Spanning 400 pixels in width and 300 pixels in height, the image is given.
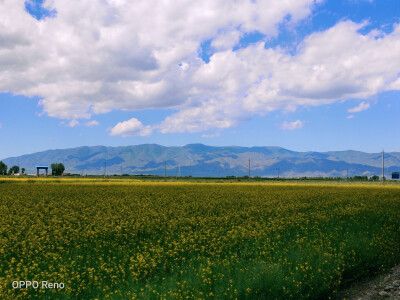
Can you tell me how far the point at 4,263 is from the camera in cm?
1297

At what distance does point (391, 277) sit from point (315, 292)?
4071 millimetres

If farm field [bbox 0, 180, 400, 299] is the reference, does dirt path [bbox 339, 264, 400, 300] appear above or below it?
below

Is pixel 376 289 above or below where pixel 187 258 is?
below

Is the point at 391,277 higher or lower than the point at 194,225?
lower

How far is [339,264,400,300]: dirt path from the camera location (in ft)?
39.2

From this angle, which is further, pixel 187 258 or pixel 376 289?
pixel 187 258

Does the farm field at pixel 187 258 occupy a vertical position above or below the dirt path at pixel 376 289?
above

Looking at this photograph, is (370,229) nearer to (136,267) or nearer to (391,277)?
(391,277)

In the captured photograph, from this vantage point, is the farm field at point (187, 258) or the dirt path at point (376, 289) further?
the dirt path at point (376, 289)

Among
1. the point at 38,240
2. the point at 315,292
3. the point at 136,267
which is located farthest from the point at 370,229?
the point at 38,240

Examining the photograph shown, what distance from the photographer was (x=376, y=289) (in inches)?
495

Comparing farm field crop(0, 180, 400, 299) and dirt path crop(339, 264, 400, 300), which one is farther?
dirt path crop(339, 264, 400, 300)

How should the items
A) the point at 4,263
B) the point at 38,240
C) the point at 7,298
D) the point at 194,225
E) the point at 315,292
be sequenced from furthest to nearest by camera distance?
the point at 194,225, the point at 38,240, the point at 4,263, the point at 315,292, the point at 7,298

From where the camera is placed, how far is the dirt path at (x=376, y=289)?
11950 mm
